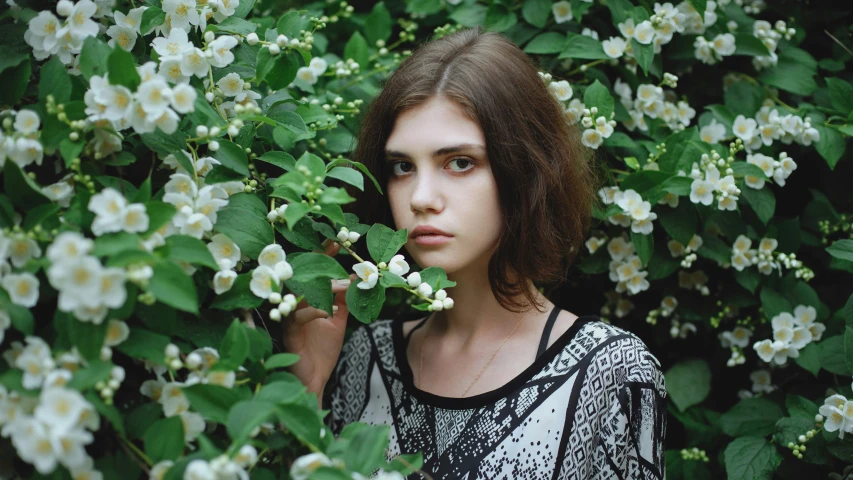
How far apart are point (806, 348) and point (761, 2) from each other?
44.4 inches

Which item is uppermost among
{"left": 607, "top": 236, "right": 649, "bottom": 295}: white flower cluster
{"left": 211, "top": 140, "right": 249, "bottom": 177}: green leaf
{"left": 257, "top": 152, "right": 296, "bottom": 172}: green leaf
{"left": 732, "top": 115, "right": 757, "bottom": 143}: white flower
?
{"left": 211, "top": 140, "right": 249, "bottom": 177}: green leaf

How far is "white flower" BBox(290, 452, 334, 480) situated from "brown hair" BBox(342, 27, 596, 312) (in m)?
0.83

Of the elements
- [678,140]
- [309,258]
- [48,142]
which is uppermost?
[48,142]

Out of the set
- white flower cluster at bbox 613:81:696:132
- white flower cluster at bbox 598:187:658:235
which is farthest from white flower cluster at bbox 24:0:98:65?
white flower cluster at bbox 613:81:696:132

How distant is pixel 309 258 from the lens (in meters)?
1.31

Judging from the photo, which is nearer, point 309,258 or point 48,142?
point 48,142

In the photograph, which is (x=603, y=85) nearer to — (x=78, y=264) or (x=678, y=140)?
(x=678, y=140)

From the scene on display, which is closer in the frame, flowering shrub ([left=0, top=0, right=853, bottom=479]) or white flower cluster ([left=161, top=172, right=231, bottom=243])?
flowering shrub ([left=0, top=0, right=853, bottom=479])

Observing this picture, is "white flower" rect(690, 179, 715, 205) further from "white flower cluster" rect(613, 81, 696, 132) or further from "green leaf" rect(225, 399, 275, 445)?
"green leaf" rect(225, 399, 275, 445)

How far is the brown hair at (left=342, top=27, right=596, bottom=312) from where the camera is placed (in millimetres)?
1669

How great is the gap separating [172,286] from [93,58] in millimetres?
455

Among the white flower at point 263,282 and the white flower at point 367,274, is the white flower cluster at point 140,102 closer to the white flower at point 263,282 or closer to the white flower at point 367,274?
the white flower at point 263,282

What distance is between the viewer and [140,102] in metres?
1.10

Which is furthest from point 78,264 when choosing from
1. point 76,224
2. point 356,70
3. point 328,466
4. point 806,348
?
point 806,348
